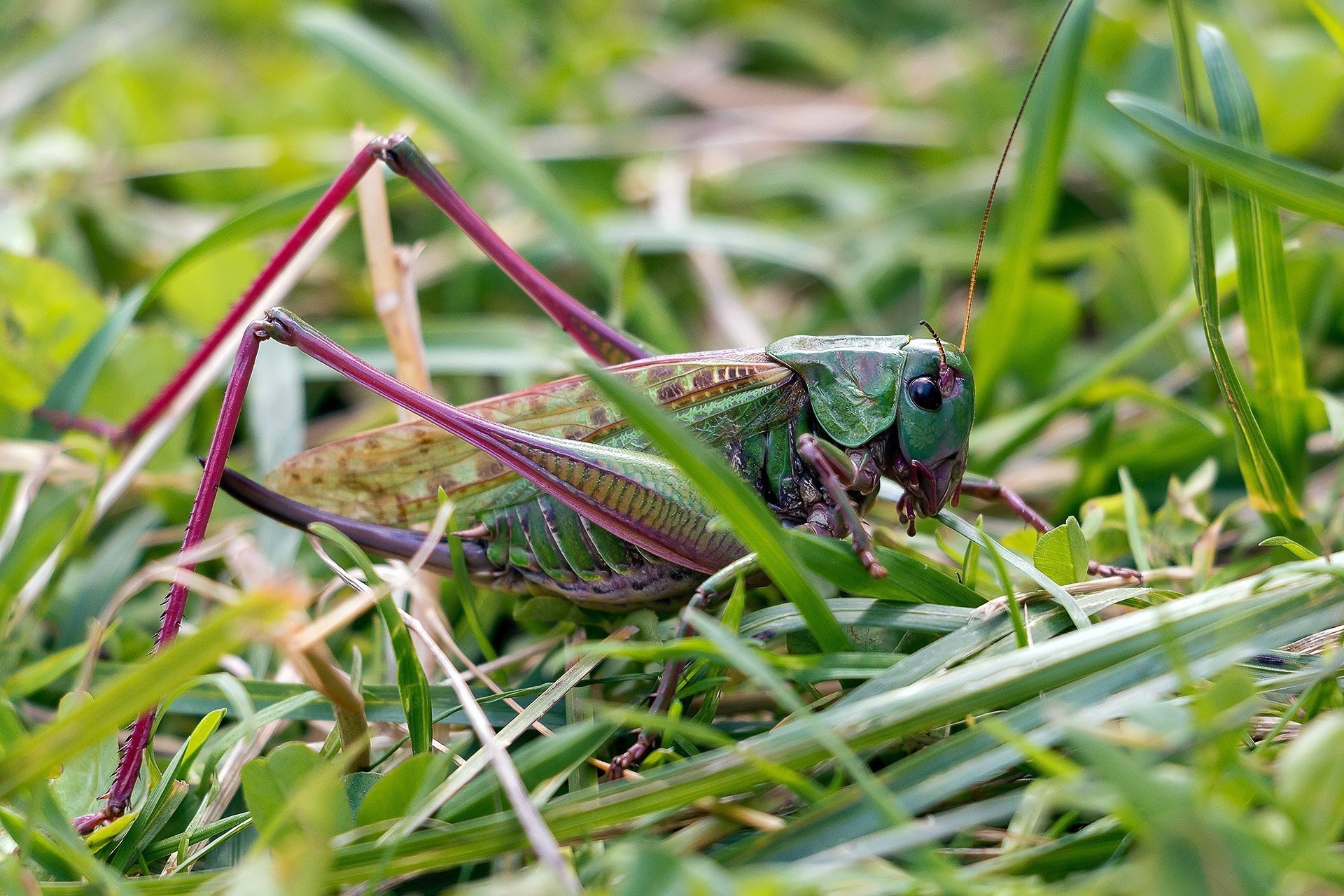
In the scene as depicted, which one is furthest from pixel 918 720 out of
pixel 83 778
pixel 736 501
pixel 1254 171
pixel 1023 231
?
pixel 1023 231

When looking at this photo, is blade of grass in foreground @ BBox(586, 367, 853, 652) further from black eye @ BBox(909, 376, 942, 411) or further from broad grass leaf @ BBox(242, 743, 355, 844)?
broad grass leaf @ BBox(242, 743, 355, 844)

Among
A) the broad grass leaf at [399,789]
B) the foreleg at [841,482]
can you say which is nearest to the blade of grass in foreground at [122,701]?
the broad grass leaf at [399,789]

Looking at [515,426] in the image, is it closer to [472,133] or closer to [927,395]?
[927,395]

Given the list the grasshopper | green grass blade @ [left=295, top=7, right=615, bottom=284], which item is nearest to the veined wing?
the grasshopper

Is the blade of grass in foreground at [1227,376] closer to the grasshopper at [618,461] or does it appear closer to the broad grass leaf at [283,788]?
the grasshopper at [618,461]

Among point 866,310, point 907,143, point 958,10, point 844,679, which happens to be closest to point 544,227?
point 866,310

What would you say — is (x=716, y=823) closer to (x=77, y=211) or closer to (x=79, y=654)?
(x=79, y=654)

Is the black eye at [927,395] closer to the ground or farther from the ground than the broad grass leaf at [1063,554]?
farther from the ground

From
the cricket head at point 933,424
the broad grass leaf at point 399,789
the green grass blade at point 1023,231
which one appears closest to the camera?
the broad grass leaf at point 399,789
